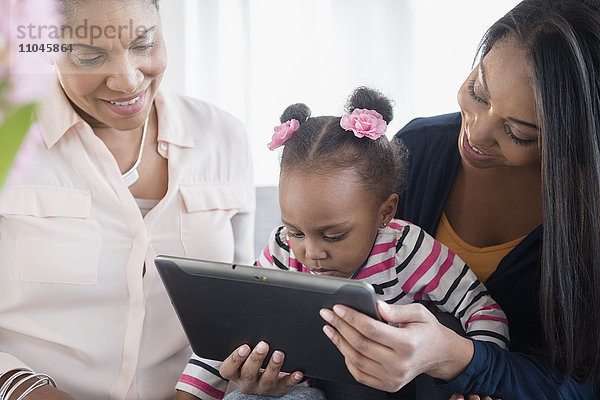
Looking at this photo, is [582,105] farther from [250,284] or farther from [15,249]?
[15,249]

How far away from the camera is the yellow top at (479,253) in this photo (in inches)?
56.4

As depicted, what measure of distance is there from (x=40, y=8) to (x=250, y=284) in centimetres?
79

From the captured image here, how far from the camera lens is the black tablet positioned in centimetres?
101

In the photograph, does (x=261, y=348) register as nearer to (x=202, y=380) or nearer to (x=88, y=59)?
(x=202, y=380)

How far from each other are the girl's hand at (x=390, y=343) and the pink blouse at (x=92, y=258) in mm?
581

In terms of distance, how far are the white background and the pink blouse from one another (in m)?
1.29

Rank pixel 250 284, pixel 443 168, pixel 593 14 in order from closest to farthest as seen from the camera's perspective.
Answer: pixel 250 284, pixel 593 14, pixel 443 168

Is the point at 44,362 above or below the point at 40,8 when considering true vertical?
below

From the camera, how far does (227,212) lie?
1.62m

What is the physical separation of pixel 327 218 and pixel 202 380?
45 centimetres

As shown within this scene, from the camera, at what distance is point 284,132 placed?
135 cm

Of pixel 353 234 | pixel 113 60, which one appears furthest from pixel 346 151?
pixel 113 60

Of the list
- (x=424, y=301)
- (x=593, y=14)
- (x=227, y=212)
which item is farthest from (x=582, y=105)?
(x=227, y=212)

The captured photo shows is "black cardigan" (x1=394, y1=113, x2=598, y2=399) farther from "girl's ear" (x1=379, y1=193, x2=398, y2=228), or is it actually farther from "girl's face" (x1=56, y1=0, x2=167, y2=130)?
"girl's face" (x1=56, y1=0, x2=167, y2=130)
